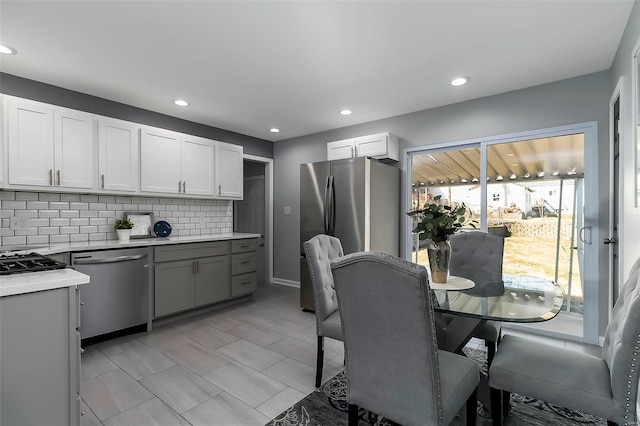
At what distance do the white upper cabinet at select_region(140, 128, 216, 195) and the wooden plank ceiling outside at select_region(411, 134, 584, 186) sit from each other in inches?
113

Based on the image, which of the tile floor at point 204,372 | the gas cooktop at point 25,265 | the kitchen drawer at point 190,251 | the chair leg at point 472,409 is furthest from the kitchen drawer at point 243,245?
the chair leg at point 472,409

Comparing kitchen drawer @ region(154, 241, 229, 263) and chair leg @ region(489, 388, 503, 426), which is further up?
kitchen drawer @ region(154, 241, 229, 263)

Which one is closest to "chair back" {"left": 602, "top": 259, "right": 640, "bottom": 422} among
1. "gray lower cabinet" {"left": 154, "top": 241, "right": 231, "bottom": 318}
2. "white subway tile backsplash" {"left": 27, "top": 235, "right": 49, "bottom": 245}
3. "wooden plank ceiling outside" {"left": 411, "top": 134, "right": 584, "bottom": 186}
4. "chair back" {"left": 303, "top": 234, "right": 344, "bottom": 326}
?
"chair back" {"left": 303, "top": 234, "right": 344, "bottom": 326}

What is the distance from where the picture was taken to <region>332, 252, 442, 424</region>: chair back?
1189 mm

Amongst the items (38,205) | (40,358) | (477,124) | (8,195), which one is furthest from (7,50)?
(477,124)

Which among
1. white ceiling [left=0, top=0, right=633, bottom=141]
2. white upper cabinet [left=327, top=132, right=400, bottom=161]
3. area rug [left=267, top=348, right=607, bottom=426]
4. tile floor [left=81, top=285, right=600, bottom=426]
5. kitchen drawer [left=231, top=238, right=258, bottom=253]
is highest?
white ceiling [left=0, top=0, right=633, bottom=141]

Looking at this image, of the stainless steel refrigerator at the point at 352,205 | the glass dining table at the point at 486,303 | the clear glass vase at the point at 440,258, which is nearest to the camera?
the glass dining table at the point at 486,303

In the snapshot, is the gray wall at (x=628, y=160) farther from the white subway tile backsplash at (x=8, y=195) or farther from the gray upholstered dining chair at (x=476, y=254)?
the white subway tile backsplash at (x=8, y=195)

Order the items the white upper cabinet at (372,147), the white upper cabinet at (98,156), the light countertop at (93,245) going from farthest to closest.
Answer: the white upper cabinet at (372,147)
the white upper cabinet at (98,156)
the light countertop at (93,245)

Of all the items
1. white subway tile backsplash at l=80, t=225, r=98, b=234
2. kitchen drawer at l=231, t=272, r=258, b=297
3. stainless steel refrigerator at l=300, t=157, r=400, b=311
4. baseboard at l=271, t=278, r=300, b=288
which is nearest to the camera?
white subway tile backsplash at l=80, t=225, r=98, b=234

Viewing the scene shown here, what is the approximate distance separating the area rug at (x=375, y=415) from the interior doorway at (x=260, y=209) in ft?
11.7

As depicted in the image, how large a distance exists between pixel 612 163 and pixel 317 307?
9.66 feet

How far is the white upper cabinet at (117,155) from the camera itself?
326 cm

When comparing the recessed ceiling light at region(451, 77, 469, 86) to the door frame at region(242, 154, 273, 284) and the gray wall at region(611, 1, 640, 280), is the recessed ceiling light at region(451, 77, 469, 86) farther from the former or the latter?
the door frame at region(242, 154, 273, 284)
